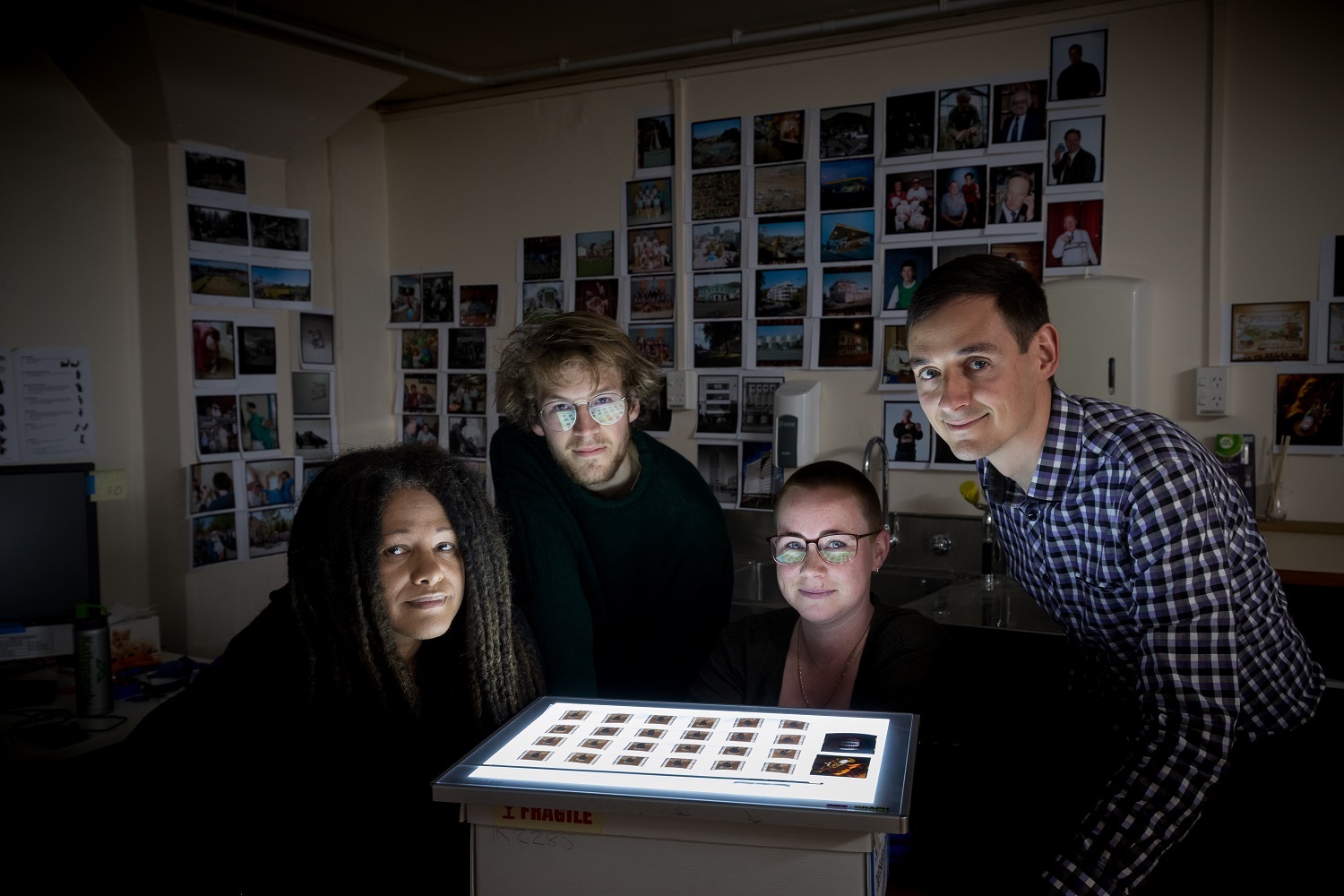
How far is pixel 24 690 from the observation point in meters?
2.45

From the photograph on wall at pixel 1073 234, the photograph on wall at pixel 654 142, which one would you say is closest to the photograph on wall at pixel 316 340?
the photograph on wall at pixel 654 142

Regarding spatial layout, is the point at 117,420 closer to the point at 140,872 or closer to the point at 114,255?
the point at 114,255

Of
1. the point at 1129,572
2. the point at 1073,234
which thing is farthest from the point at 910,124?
the point at 1129,572

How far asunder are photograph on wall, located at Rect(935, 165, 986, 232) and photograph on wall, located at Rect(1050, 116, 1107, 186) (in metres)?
0.21

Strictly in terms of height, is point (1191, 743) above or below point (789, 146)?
below

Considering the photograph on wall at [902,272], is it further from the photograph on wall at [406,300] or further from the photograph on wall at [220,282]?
the photograph on wall at [220,282]

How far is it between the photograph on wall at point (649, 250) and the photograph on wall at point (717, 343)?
0.25m

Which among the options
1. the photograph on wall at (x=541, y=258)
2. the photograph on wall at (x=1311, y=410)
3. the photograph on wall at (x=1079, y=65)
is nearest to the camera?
the photograph on wall at (x=1311, y=410)

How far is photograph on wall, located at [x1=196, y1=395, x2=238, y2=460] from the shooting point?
3264 millimetres

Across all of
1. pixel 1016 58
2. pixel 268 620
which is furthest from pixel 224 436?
→ pixel 1016 58

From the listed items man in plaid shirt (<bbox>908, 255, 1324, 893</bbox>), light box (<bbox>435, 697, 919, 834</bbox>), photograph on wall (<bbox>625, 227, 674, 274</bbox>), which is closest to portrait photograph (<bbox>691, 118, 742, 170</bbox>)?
photograph on wall (<bbox>625, 227, 674, 274</bbox>)

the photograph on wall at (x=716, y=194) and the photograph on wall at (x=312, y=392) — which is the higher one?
the photograph on wall at (x=716, y=194)

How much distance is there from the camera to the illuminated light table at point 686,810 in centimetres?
86

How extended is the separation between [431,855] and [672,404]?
234cm
